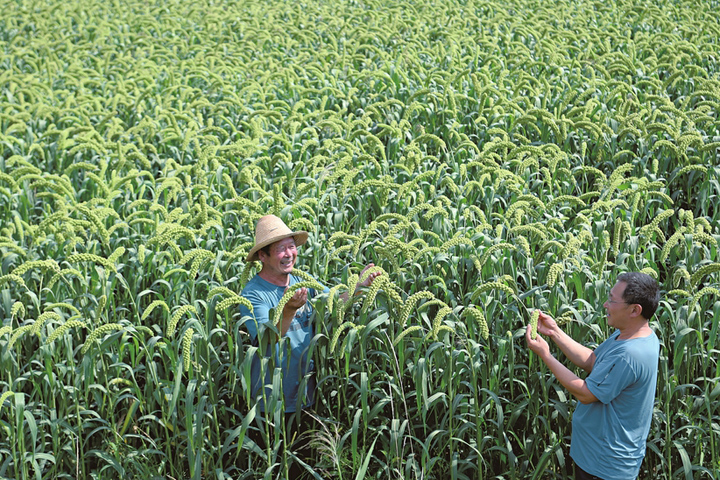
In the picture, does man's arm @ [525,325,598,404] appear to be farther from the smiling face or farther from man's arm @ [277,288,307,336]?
man's arm @ [277,288,307,336]

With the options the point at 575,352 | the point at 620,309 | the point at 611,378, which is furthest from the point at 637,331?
the point at 575,352

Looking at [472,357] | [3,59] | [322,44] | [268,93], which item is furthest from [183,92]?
[472,357]

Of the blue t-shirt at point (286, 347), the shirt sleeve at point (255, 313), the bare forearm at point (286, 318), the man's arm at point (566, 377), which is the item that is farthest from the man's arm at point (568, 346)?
the shirt sleeve at point (255, 313)

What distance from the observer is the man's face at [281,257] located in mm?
4590

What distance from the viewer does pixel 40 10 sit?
1462 cm

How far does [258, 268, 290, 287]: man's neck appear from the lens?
4645mm

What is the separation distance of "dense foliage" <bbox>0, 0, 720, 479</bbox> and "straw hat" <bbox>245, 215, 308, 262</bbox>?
6.5 inches

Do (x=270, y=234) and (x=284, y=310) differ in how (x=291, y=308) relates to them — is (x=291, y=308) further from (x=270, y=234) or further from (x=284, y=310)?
(x=270, y=234)

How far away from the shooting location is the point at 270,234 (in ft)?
15.1

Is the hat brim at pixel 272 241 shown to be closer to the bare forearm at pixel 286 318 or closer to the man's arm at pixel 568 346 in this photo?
the bare forearm at pixel 286 318

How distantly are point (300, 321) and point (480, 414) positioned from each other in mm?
1182

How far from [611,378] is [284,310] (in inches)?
70.6

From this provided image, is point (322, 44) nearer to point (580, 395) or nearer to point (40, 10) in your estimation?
point (40, 10)

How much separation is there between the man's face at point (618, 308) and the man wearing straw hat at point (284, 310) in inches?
52.0
